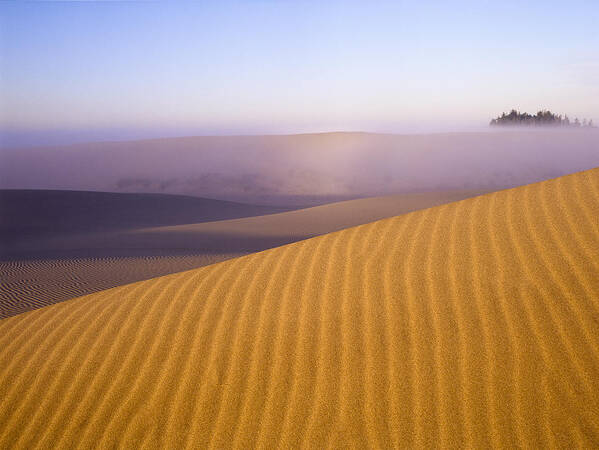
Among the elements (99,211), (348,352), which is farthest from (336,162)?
(348,352)

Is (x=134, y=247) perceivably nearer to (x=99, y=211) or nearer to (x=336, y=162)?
(x=99, y=211)

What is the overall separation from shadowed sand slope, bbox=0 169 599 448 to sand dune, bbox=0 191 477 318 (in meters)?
5.52

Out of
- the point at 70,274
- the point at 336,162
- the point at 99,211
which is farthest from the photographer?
the point at 336,162

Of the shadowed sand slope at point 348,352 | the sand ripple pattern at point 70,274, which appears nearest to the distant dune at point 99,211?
the sand ripple pattern at point 70,274

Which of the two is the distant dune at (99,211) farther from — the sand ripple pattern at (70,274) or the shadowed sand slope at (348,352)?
the shadowed sand slope at (348,352)

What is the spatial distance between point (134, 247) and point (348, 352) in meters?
13.5

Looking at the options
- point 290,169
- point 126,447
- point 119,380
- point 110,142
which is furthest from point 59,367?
point 110,142

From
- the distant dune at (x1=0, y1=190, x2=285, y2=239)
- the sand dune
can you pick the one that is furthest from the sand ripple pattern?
the distant dune at (x1=0, y1=190, x2=285, y2=239)

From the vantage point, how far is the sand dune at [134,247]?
34.1 ft

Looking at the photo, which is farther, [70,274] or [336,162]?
[336,162]

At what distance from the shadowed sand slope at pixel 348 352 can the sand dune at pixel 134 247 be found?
5.52 m

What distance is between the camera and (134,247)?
51.1 feet

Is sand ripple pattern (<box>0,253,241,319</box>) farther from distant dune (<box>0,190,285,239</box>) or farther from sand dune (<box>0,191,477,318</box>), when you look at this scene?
distant dune (<box>0,190,285,239</box>)

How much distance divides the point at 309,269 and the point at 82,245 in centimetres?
1428
